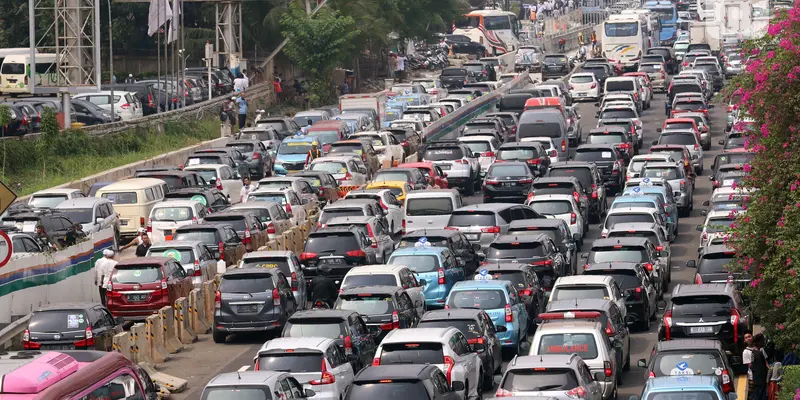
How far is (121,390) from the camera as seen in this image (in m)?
18.0

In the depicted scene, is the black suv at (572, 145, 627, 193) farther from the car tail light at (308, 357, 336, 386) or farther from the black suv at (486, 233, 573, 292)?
the car tail light at (308, 357, 336, 386)

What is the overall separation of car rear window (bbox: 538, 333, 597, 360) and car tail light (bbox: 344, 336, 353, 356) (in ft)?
9.44

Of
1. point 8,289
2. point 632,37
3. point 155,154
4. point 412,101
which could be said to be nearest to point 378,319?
point 8,289

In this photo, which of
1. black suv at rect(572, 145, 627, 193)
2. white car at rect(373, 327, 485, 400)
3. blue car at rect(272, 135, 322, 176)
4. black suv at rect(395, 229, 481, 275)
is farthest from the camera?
blue car at rect(272, 135, 322, 176)

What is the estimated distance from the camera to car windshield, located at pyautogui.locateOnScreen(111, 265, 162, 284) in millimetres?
29438

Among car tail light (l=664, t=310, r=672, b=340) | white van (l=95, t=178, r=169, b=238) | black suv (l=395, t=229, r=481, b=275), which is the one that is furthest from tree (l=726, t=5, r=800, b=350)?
white van (l=95, t=178, r=169, b=238)

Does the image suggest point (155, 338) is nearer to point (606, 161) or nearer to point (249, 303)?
point (249, 303)

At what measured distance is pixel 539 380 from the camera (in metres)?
20.0

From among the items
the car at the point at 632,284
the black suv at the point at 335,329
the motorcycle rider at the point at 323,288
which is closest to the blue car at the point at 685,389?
the black suv at the point at 335,329

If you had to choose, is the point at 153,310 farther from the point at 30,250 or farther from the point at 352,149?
the point at 352,149

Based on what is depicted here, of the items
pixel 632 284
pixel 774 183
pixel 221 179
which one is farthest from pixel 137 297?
pixel 221 179

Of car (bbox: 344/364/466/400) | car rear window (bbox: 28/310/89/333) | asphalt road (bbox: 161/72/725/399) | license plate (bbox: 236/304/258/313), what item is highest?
car (bbox: 344/364/466/400)

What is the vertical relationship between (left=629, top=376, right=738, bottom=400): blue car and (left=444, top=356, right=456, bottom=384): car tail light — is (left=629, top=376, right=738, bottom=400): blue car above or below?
above

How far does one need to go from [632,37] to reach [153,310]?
6224 cm
